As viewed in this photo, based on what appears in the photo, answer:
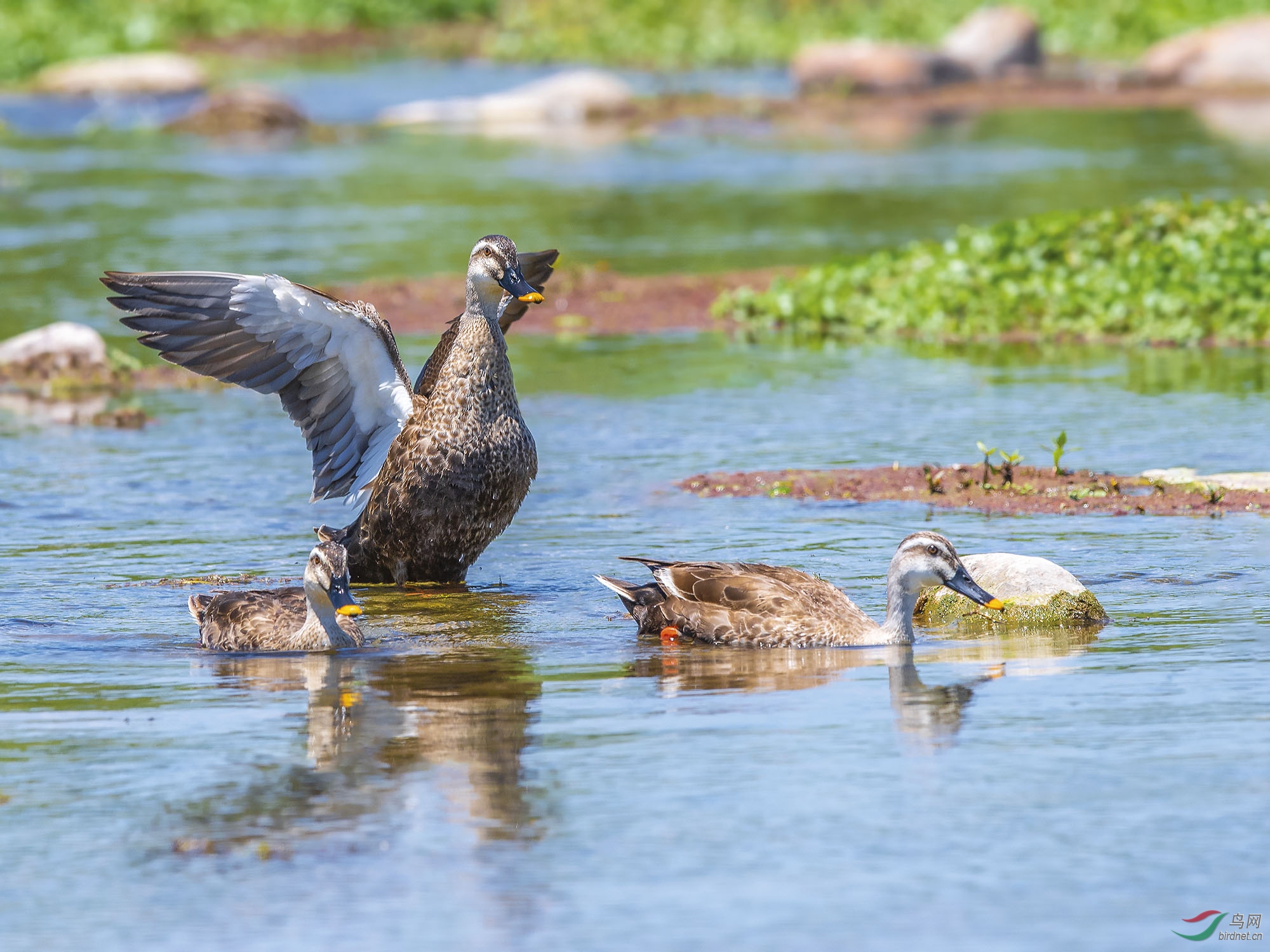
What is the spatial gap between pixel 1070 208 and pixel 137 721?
20.7 meters

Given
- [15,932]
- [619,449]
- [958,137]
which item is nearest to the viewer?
[15,932]

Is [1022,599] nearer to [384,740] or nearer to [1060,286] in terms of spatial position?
[384,740]

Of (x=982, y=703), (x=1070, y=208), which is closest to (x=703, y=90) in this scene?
(x=1070, y=208)

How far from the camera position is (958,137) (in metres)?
39.0

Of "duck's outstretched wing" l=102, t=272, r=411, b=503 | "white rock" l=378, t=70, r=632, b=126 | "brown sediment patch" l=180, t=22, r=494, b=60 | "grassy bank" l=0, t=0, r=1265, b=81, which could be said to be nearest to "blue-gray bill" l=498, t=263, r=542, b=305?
"duck's outstretched wing" l=102, t=272, r=411, b=503

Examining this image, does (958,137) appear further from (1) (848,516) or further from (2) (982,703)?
(2) (982,703)

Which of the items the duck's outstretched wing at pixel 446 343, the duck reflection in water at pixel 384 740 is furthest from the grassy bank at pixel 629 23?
the duck reflection in water at pixel 384 740

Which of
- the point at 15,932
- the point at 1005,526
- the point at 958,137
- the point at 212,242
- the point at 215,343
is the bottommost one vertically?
the point at 15,932

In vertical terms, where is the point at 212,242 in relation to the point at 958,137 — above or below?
below

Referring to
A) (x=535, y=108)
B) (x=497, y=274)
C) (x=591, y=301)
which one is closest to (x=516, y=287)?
(x=497, y=274)

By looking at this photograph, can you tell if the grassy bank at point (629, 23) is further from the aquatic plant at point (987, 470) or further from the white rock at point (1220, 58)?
the aquatic plant at point (987, 470)

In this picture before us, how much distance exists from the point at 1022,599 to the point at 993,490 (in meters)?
3.31

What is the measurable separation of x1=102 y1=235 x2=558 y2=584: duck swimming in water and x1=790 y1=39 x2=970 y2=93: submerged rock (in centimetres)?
3556

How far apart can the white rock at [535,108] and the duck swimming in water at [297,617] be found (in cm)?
3411
